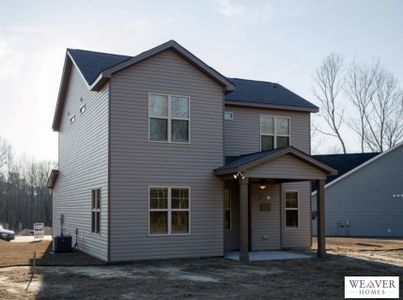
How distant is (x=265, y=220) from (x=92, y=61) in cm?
871

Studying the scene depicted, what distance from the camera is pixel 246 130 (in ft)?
59.6

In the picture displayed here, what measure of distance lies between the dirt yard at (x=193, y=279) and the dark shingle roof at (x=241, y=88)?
20.5 feet

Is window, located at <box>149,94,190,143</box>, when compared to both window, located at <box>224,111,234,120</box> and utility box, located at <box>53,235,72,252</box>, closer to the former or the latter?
window, located at <box>224,111,234,120</box>

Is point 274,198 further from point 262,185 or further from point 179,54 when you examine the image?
point 179,54

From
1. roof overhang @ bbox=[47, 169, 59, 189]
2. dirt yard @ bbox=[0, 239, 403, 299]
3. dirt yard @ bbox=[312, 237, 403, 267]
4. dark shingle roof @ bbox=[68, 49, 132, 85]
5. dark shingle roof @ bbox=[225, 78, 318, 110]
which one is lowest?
dirt yard @ bbox=[312, 237, 403, 267]

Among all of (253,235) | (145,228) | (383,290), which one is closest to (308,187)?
(253,235)

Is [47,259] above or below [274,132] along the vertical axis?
below

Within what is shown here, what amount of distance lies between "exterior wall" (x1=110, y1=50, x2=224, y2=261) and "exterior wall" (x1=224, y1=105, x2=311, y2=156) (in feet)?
5.59

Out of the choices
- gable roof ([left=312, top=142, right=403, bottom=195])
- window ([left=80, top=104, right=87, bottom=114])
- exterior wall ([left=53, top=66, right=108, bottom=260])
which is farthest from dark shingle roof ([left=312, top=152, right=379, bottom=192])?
window ([left=80, top=104, right=87, bottom=114])

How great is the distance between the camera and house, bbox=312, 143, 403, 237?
91.5ft

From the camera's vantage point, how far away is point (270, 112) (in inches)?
733

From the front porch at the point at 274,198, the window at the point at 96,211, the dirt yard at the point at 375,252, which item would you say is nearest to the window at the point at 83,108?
the window at the point at 96,211

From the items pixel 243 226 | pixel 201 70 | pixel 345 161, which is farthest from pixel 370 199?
pixel 201 70

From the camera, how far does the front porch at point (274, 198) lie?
49.1 feet
